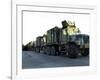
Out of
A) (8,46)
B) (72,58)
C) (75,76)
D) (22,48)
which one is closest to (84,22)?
(72,58)

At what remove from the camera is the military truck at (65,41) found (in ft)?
8.03

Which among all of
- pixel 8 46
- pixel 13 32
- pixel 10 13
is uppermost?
pixel 10 13

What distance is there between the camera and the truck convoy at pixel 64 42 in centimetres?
244

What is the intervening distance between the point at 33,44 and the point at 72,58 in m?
0.56

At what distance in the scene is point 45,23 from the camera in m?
2.41

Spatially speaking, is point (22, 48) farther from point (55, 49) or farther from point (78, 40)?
point (78, 40)

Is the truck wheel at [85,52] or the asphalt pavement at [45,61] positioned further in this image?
the truck wheel at [85,52]

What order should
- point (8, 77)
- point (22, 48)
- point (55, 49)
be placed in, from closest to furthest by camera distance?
point (8, 77), point (22, 48), point (55, 49)

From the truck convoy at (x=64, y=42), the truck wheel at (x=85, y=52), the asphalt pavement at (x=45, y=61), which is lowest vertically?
the asphalt pavement at (x=45, y=61)

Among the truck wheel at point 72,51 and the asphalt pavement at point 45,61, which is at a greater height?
the truck wheel at point 72,51

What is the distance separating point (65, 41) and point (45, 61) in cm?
38

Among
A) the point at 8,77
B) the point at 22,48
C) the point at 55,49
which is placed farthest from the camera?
the point at 55,49

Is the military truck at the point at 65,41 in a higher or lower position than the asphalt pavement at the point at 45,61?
higher

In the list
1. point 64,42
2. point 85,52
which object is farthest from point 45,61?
point 85,52
